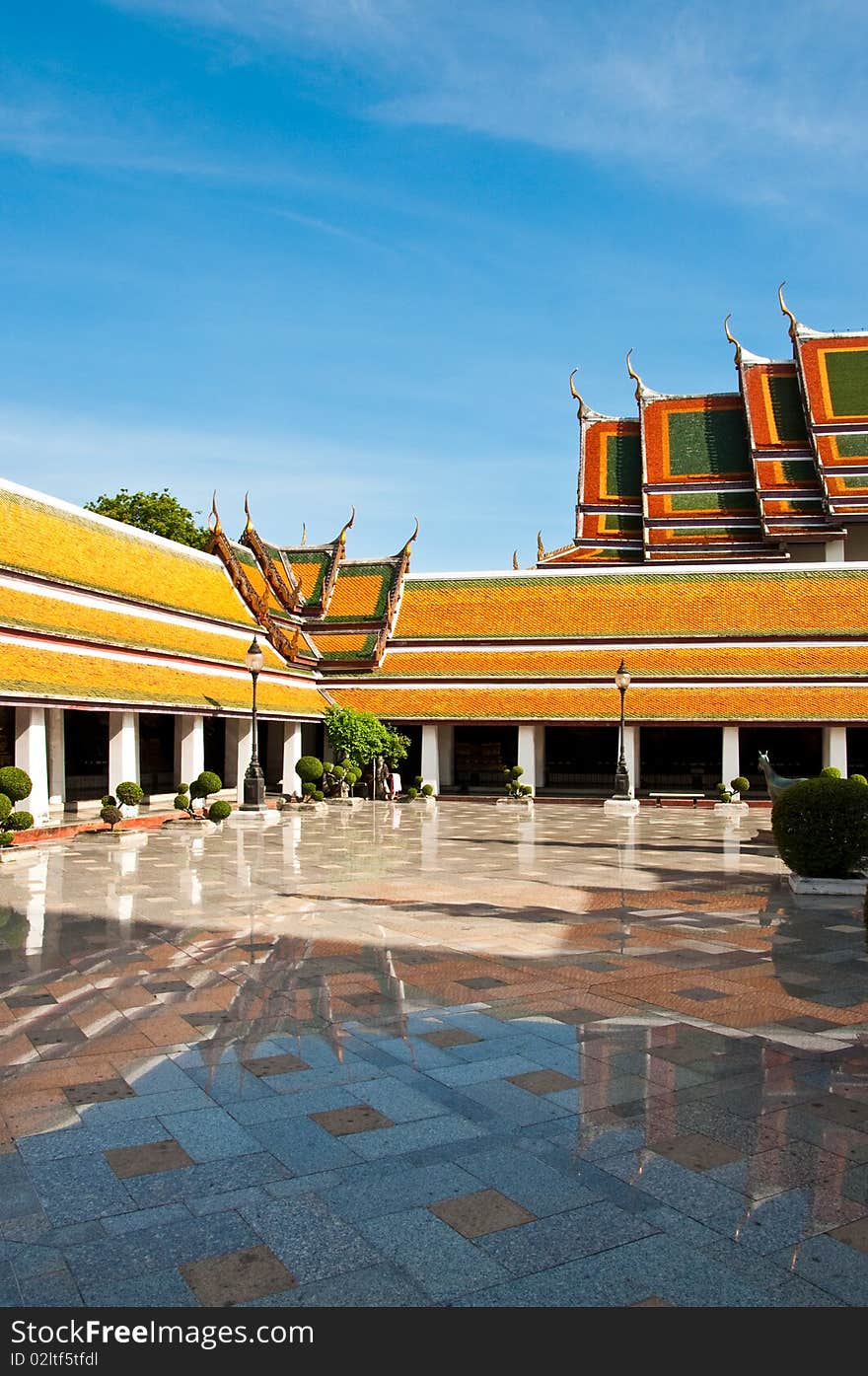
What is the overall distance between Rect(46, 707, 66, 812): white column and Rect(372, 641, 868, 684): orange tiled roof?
16.2m

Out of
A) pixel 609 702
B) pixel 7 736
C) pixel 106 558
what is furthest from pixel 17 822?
pixel 609 702

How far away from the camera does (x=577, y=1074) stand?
7020mm

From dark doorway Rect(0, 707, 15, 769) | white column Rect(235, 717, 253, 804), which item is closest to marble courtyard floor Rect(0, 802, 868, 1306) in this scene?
dark doorway Rect(0, 707, 15, 769)

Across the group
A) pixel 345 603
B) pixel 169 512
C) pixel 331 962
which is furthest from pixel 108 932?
pixel 169 512

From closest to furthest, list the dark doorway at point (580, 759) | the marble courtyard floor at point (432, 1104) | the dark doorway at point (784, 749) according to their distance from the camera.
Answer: the marble courtyard floor at point (432, 1104) < the dark doorway at point (784, 749) < the dark doorway at point (580, 759)

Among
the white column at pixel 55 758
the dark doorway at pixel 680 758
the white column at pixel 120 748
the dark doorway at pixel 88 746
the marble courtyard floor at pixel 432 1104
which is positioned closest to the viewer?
the marble courtyard floor at pixel 432 1104

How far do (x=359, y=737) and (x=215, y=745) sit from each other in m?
4.87

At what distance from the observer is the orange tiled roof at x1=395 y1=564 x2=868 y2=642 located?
3797 cm

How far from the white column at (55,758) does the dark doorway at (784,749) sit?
76.8 ft

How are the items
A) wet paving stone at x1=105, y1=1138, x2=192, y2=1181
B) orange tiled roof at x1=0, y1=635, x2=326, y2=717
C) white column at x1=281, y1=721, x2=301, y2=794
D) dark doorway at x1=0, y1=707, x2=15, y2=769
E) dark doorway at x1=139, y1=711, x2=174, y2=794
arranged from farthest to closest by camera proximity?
white column at x1=281, y1=721, x2=301, y2=794 < dark doorway at x1=139, y1=711, x2=174, y2=794 < dark doorway at x1=0, y1=707, x2=15, y2=769 < orange tiled roof at x1=0, y1=635, x2=326, y2=717 < wet paving stone at x1=105, y1=1138, x2=192, y2=1181

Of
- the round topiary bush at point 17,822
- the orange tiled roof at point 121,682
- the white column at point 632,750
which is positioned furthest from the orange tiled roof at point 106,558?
the white column at point 632,750

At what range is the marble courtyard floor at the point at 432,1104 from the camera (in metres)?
4.56

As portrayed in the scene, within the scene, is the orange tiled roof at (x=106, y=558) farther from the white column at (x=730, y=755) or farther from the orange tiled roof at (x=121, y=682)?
the white column at (x=730, y=755)

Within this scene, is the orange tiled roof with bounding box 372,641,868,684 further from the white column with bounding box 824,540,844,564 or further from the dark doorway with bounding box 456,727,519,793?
the white column with bounding box 824,540,844,564
